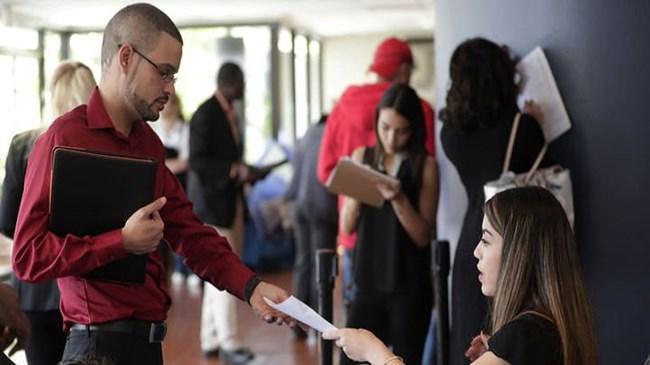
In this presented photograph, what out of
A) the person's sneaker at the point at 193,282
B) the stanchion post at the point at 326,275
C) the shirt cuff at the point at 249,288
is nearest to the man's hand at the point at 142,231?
the shirt cuff at the point at 249,288

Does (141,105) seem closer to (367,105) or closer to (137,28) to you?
(137,28)

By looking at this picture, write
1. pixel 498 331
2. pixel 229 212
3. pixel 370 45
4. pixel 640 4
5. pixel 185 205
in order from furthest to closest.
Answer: pixel 370 45 < pixel 229 212 < pixel 640 4 < pixel 185 205 < pixel 498 331

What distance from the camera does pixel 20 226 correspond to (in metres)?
2.42

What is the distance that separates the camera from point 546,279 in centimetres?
237

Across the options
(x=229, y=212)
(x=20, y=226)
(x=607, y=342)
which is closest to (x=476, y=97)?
(x=607, y=342)

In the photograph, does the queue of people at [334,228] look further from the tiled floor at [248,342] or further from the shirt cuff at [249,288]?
the tiled floor at [248,342]

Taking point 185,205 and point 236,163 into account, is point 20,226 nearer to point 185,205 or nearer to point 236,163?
point 185,205

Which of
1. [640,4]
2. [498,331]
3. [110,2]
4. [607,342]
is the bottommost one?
[607,342]

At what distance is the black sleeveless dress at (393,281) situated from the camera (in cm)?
403

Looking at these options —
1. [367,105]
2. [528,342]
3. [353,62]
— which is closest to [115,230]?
[528,342]

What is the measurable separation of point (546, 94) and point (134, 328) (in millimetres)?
2092

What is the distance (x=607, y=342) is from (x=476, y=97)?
1.01 m

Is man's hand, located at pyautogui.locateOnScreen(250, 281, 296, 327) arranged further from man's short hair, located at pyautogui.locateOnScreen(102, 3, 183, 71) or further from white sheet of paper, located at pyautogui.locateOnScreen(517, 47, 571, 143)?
white sheet of paper, located at pyautogui.locateOnScreen(517, 47, 571, 143)

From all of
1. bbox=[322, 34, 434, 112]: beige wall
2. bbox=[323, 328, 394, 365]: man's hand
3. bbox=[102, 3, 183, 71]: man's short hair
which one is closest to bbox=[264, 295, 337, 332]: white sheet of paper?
bbox=[323, 328, 394, 365]: man's hand
